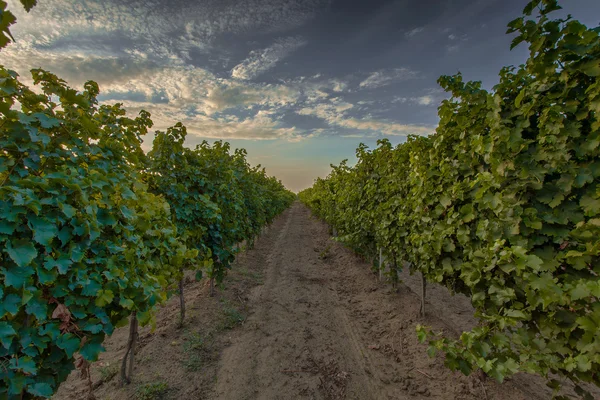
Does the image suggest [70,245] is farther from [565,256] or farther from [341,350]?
[341,350]

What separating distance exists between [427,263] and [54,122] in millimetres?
4868

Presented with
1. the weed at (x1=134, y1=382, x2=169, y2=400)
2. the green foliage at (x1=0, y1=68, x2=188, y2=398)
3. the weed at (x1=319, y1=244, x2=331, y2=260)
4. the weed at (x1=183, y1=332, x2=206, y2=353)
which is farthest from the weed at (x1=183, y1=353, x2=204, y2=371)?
the weed at (x1=319, y1=244, x2=331, y2=260)

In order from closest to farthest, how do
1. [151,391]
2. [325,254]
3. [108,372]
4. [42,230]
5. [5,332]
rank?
[5,332], [42,230], [151,391], [108,372], [325,254]

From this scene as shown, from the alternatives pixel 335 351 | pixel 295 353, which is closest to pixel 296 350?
pixel 295 353

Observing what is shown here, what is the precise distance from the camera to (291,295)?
24.0ft

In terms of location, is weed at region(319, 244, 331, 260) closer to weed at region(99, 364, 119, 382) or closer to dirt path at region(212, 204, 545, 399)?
dirt path at region(212, 204, 545, 399)

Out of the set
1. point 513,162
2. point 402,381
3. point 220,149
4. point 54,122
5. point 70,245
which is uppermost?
point 220,149

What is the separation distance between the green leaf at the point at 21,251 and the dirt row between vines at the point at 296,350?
2855 mm

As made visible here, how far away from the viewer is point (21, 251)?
1.66 metres

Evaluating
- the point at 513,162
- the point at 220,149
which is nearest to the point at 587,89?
the point at 513,162

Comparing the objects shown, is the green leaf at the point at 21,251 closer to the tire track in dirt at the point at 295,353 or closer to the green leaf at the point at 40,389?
the green leaf at the point at 40,389

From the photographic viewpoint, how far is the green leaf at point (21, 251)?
5.27 ft

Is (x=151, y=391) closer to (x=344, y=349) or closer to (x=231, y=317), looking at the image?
(x=231, y=317)

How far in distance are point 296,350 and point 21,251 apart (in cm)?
416
